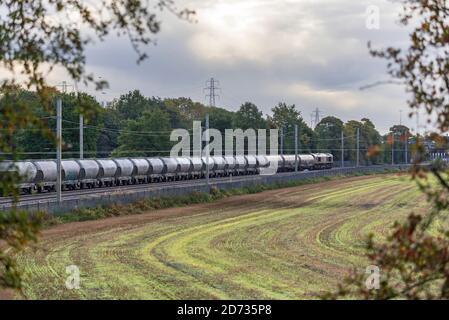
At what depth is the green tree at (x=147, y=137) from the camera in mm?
111812

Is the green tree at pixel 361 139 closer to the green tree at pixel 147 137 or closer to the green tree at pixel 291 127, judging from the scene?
the green tree at pixel 291 127

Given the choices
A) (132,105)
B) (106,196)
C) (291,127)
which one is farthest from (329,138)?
(106,196)

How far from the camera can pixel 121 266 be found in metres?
26.2

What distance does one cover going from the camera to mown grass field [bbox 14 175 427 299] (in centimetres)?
2142

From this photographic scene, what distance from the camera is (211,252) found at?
1200 inches

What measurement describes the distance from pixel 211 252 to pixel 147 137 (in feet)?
277

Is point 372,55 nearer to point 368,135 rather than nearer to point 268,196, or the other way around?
point 268,196

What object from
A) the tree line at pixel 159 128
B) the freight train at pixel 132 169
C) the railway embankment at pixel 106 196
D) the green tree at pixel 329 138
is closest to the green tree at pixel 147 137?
the tree line at pixel 159 128

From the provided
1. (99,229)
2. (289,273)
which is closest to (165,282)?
(289,273)

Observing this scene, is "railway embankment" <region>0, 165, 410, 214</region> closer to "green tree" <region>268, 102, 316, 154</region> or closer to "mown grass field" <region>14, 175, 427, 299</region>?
"mown grass field" <region>14, 175, 427, 299</region>

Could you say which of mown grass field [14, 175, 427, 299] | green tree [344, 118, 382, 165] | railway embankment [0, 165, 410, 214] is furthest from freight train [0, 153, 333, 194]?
green tree [344, 118, 382, 165]

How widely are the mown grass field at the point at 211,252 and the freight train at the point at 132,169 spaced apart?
26.8 ft

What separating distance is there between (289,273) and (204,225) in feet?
58.2

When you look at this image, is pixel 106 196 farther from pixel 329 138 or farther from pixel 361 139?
pixel 361 139
